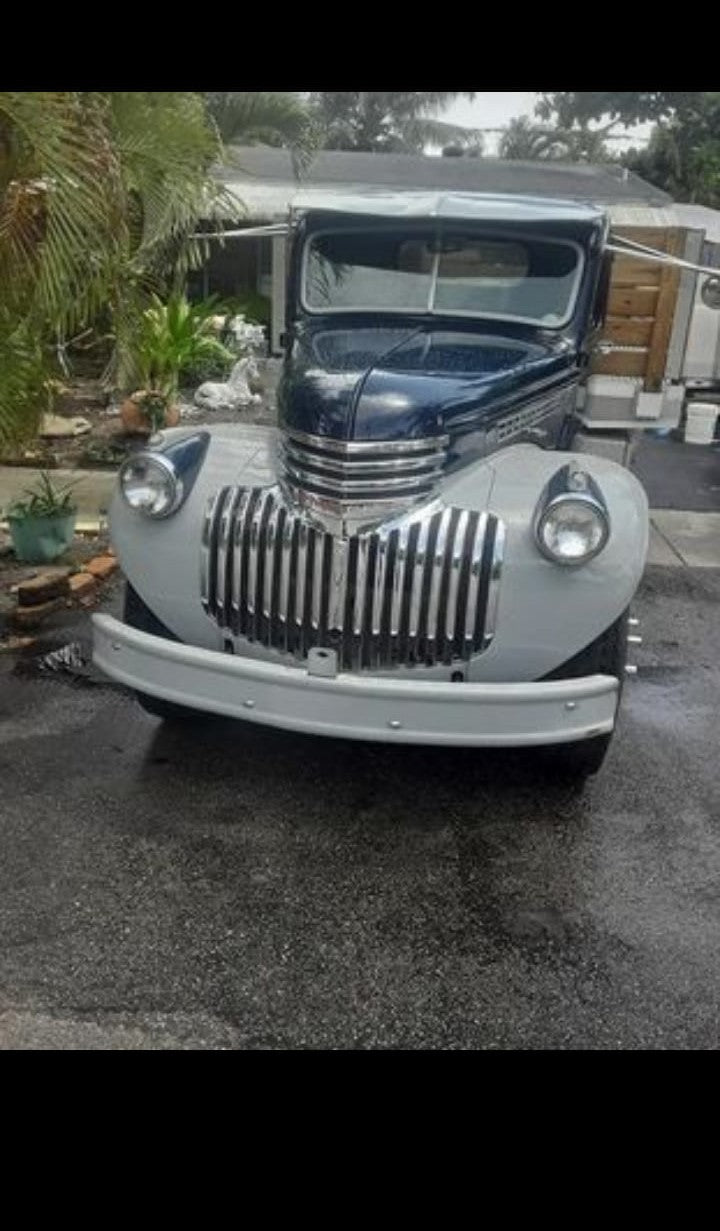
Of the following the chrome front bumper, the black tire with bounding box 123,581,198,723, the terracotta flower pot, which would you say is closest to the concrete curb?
the terracotta flower pot

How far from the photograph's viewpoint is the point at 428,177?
57.8 ft

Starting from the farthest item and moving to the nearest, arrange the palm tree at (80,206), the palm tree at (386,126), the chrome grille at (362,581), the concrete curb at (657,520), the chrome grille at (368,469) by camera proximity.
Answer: the palm tree at (386,126)
the concrete curb at (657,520)
the palm tree at (80,206)
the chrome grille at (368,469)
the chrome grille at (362,581)

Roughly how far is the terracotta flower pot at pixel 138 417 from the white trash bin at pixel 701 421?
5027 mm

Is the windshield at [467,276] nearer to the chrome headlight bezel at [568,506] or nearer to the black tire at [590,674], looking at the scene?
the chrome headlight bezel at [568,506]

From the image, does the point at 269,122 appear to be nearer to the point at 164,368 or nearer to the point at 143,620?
the point at 164,368

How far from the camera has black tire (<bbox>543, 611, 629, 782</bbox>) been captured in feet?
11.8

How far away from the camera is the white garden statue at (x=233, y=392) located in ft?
37.5

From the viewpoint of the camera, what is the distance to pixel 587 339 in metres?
4.83

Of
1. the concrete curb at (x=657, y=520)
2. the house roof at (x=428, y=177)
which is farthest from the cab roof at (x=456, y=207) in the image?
the house roof at (x=428, y=177)

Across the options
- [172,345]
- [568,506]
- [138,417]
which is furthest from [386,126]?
[568,506]
